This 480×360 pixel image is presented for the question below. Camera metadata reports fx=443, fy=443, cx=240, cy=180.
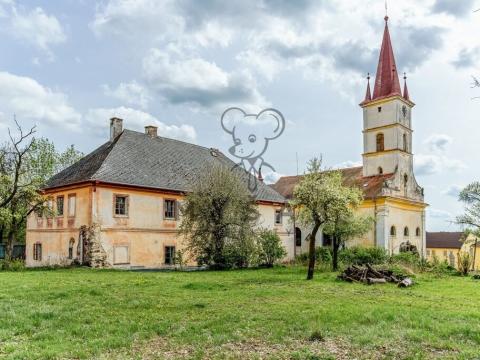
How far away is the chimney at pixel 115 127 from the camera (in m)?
30.4

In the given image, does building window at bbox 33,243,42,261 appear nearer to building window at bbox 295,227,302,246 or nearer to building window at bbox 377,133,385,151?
building window at bbox 295,227,302,246

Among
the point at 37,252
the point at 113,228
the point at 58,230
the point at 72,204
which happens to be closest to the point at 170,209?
the point at 113,228

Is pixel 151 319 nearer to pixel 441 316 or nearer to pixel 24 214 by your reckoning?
pixel 441 316

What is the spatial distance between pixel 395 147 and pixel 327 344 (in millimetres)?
34436

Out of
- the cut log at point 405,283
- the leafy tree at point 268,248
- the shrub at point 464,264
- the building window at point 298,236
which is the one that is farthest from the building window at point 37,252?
the shrub at point 464,264

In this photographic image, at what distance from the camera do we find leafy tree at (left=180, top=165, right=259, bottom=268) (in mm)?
24031

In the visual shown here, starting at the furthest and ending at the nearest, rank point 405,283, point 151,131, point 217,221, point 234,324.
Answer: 1. point 151,131
2. point 217,221
3. point 405,283
4. point 234,324

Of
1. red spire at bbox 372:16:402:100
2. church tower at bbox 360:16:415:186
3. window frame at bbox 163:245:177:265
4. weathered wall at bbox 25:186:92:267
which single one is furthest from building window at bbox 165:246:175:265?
red spire at bbox 372:16:402:100

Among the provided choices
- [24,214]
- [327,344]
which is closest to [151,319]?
[327,344]

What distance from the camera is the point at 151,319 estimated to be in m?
9.16

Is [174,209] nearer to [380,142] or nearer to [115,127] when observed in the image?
[115,127]

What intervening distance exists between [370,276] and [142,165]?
16.6 metres

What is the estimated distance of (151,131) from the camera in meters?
32.3

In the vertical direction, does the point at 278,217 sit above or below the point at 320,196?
below
